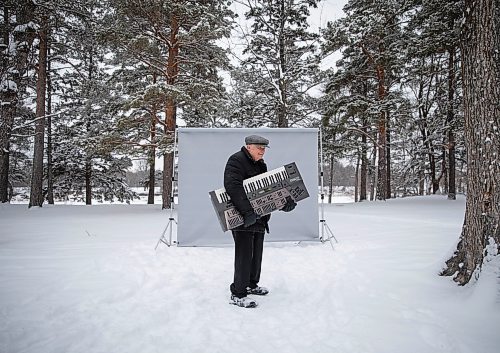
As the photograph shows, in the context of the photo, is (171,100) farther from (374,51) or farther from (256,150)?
(374,51)

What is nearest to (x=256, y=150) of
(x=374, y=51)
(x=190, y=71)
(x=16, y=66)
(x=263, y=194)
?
(x=263, y=194)

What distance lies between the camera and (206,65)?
12.0 meters

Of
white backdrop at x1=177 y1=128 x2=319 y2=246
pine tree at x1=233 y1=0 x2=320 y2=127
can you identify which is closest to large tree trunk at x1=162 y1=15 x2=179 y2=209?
pine tree at x1=233 y1=0 x2=320 y2=127

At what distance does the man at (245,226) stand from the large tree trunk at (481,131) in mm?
2144

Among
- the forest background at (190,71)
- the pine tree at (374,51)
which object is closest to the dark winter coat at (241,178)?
the forest background at (190,71)

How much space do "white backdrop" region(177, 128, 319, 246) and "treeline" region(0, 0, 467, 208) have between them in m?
4.72

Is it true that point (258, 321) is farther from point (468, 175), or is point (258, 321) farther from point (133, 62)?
point (133, 62)

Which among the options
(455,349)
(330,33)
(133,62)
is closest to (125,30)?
(133,62)

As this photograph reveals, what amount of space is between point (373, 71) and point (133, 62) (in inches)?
438

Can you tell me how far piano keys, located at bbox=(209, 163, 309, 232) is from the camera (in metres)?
3.39

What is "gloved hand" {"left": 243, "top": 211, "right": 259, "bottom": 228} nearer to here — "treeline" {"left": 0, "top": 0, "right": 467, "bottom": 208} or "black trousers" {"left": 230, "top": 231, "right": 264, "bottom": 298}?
"black trousers" {"left": 230, "top": 231, "right": 264, "bottom": 298}

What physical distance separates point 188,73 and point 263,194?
10473 mm

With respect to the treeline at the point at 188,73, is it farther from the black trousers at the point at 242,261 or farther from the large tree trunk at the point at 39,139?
the black trousers at the point at 242,261

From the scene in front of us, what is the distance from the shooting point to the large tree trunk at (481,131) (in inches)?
127
